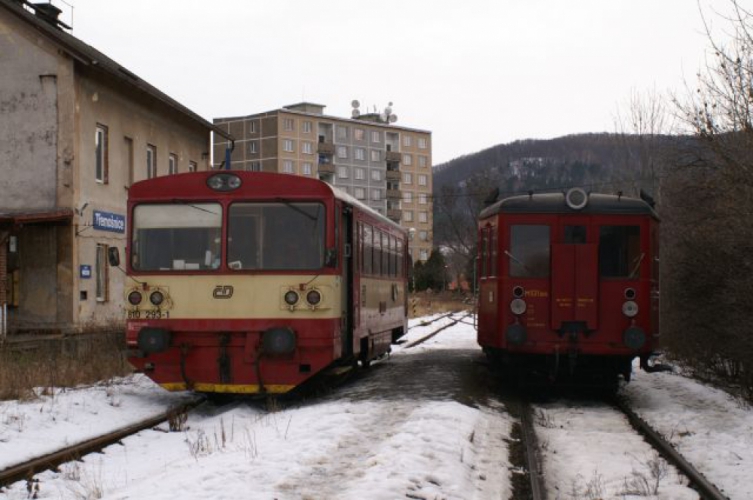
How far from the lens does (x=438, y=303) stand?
59.3 metres

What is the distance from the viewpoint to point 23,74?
23094mm

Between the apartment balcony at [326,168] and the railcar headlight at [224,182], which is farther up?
the apartment balcony at [326,168]

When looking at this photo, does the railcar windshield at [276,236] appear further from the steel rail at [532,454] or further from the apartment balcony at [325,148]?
the apartment balcony at [325,148]

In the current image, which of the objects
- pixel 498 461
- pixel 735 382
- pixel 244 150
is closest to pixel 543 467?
pixel 498 461

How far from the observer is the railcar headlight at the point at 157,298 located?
11797mm

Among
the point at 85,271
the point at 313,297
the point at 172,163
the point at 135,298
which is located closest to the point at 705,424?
the point at 313,297

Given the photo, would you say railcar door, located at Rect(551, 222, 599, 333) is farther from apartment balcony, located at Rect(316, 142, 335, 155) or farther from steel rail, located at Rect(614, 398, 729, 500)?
apartment balcony, located at Rect(316, 142, 335, 155)

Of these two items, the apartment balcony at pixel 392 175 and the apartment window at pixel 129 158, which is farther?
the apartment balcony at pixel 392 175

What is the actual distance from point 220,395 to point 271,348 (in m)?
1.69

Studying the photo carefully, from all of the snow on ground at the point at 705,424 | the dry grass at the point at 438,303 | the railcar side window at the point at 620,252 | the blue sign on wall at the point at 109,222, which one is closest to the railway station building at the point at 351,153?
the dry grass at the point at 438,303

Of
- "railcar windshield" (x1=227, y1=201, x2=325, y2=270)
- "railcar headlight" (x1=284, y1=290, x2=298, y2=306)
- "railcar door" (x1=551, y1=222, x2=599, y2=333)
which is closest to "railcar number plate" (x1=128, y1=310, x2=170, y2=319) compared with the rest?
"railcar windshield" (x1=227, y1=201, x2=325, y2=270)

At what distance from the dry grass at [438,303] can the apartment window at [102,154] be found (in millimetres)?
20742

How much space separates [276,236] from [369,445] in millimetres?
3855

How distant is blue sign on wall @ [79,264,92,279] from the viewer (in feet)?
75.3
